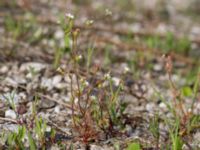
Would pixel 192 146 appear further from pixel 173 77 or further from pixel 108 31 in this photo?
pixel 108 31

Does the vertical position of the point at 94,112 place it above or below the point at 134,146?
above

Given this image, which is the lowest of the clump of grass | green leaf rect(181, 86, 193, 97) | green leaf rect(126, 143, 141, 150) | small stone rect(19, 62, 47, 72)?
green leaf rect(126, 143, 141, 150)

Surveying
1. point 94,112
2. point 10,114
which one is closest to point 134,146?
point 94,112

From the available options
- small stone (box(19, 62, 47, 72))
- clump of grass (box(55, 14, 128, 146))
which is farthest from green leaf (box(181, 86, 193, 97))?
small stone (box(19, 62, 47, 72))

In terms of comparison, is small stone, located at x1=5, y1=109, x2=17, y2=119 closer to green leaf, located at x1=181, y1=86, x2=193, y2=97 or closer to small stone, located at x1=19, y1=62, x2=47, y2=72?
small stone, located at x1=19, y1=62, x2=47, y2=72

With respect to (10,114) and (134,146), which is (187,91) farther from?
(10,114)

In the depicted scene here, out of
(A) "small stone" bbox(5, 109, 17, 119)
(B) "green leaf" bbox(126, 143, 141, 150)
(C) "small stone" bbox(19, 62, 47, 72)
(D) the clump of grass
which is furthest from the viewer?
(C) "small stone" bbox(19, 62, 47, 72)

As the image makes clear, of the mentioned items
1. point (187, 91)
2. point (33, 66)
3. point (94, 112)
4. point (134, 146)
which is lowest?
→ point (134, 146)

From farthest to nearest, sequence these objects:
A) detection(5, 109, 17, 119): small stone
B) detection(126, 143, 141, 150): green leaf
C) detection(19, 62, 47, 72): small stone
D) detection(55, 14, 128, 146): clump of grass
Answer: detection(19, 62, 47, 72): small stone → detection(5, 109, 17, 119): small stone → detection(55, 14, 128, 146): clump of grass → detection(126, 143, 141, 150): green leaf

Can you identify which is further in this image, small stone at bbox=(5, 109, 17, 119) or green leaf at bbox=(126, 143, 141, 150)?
small stone at bbox=(5, 109, 17, 119)

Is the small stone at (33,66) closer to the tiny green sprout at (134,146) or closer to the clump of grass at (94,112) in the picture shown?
the clump of grass at (94,112)

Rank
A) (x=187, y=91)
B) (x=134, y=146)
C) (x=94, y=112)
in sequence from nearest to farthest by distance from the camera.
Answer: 1. (x=134, y=146)
2. (x=94, y=112)
3. (x=187, y=91)

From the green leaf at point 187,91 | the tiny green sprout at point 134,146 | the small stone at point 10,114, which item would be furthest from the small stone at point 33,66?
the tiny green sprout at point 134,146
